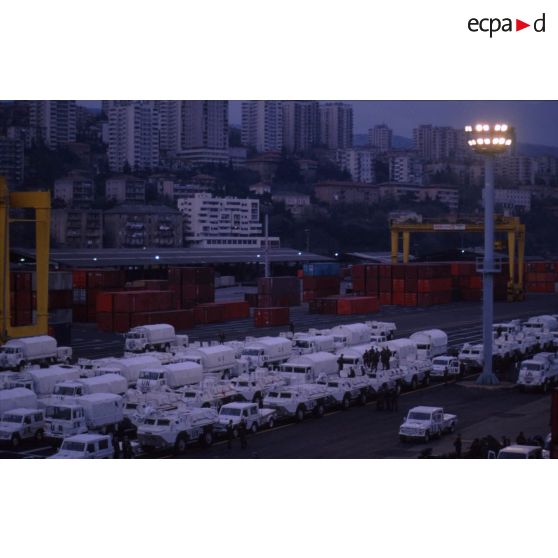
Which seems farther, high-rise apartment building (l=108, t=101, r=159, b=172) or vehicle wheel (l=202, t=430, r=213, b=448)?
high-rise apartment building (l=108, t=101, r=159, b=172)

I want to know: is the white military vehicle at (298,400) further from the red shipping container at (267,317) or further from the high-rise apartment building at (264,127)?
the high-rise apartment building at (264,127)

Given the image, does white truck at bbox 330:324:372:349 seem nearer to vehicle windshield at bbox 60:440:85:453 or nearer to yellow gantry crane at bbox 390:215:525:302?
yellow gantry crane at bbox 390:215:525:302

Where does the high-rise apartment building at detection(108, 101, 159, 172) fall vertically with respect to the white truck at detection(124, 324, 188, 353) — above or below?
above

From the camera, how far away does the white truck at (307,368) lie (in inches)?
914

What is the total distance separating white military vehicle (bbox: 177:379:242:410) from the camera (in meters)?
19.9

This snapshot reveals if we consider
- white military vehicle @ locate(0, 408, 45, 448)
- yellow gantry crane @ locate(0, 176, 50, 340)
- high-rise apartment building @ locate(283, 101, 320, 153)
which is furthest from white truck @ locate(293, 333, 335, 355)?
high-rise apartment building @ locate(283, 101, 320, 153)

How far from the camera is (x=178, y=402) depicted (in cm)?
1948

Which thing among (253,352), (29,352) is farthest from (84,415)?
(29,352)

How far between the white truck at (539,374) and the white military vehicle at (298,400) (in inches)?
214

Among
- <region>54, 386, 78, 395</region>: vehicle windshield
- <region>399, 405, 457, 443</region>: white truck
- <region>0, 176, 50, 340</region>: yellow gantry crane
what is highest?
<region>0, 176, 50, 340</region>: yellow gantry crane

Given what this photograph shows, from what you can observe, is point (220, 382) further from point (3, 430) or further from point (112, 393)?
point (3, 430)

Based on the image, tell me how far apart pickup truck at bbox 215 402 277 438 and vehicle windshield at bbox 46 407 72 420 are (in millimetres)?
2861

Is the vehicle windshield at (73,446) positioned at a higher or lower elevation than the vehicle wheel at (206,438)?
higher

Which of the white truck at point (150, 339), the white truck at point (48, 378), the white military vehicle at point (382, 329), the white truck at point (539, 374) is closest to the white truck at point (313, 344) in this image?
the white truck at point (150, 339)
